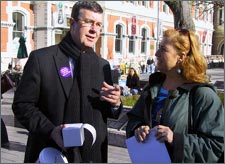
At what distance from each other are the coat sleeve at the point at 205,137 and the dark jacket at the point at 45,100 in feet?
2.14

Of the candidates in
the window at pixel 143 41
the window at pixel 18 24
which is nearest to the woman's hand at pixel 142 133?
the window at pixel 18 24

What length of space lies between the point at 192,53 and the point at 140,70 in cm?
2979

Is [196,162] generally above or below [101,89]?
below

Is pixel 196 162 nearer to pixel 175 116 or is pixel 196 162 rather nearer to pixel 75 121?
pixel 175 116

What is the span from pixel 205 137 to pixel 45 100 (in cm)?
104

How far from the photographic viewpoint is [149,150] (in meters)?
2.17

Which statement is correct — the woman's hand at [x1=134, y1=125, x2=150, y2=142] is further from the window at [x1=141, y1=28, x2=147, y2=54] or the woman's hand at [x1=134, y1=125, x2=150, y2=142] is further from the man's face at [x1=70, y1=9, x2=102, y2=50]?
the window at [x1=141, y1=28, x2=147, y2=54]

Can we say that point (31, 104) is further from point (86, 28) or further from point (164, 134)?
point (164, 134)

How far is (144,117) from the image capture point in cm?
235

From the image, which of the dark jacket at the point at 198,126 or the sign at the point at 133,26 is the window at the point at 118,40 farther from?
the dark jacket at the point at 198,126

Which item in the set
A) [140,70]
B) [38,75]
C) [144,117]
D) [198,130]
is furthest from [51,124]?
[140,70]

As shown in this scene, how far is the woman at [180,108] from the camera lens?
2.09 meters

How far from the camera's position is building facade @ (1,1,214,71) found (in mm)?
24469

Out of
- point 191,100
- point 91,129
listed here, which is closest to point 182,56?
point 191,100
